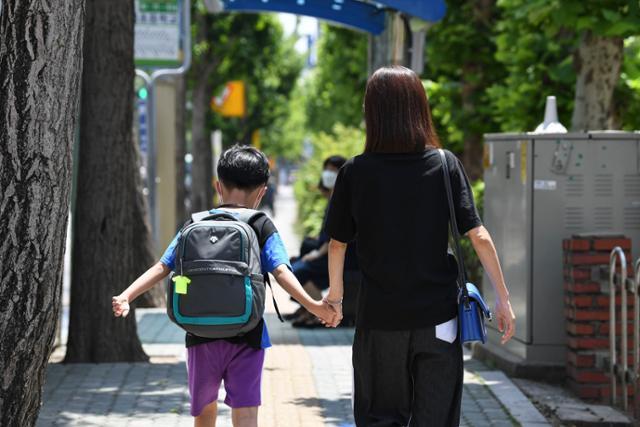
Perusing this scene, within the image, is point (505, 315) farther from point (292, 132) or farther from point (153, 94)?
point (292, 132)

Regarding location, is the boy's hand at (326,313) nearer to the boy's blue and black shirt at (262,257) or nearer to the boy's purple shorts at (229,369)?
the boy's blue and black shirt at (262,257)

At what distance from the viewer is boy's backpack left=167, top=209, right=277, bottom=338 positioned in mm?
5145

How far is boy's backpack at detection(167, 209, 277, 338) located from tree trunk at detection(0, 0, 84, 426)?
0.49m

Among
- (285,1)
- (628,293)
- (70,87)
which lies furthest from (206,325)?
(285,1)

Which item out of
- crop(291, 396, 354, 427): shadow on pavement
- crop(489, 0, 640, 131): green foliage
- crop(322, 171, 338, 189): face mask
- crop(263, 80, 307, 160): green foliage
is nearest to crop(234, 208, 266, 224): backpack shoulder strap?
crop(291, 396, 354, 427): shadow on pavement

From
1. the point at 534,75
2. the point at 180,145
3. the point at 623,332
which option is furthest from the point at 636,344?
the point at 180,145

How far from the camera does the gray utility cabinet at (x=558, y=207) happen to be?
9.25m

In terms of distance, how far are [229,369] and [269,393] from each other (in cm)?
337

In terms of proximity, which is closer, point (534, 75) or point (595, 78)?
point (595, 78)

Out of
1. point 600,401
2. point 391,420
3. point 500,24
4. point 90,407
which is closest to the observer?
point 391,420

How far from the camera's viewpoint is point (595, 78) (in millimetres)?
12680

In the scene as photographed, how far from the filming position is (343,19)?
13.1 meters

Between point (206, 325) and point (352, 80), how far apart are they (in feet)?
97.7

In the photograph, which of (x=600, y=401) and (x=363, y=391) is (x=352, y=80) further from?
(x=363, y=391)
